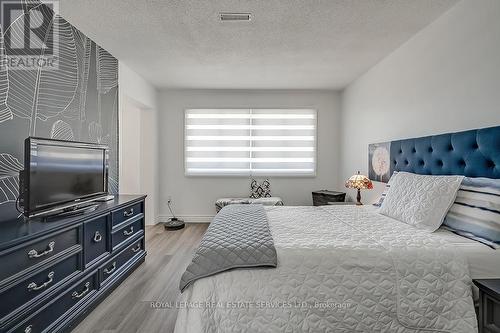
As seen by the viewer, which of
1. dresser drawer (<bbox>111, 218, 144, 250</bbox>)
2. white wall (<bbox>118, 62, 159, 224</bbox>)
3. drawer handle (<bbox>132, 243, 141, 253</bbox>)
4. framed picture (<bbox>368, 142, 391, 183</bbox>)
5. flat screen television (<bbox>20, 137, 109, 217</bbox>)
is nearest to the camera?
flat screen television (<bbox>20, 137, 109, 217</bbox>)

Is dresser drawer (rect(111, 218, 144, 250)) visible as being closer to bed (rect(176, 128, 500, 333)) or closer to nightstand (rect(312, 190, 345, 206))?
bed (rect(176, 128, 500, 333))

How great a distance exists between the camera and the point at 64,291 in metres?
1.81

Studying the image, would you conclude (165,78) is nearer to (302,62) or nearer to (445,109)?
(302,62)

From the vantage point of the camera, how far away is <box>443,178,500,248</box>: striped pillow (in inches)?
62.6

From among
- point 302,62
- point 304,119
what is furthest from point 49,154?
point 304,119

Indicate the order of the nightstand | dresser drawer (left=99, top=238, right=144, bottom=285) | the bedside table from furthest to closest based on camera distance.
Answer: the nightstand
dresser drawer (left=99, top=238, right=144, bottom=285)
the bedside table

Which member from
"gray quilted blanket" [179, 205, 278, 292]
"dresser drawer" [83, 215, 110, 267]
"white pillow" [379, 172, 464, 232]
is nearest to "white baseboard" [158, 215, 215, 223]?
"dresser drawer" [83, 215, 110, 267]

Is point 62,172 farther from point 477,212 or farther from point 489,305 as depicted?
point 477,212

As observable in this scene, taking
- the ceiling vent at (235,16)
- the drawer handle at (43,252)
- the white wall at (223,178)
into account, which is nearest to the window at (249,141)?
the white wall at (223,178)

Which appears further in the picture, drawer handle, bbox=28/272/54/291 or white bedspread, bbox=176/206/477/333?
drawer handle, bbox=28/272/54/291

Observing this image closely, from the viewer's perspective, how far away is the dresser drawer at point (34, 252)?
4.53 feet

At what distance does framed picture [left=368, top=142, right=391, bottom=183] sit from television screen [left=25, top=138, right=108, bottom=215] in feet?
10.5

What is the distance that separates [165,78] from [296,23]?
8.19ft

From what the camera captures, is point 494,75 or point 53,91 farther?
point 53,91
